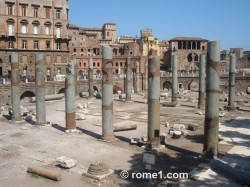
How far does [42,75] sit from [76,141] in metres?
5.70

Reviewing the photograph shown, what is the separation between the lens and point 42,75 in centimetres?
1895

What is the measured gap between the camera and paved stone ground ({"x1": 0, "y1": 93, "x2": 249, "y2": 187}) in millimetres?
10477

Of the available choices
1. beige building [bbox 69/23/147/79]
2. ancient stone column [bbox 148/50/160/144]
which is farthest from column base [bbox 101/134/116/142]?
beige building [bbox 69/23/147/79]

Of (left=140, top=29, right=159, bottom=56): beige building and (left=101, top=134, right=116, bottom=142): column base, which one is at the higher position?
(left=140, top=29, right=159, bottom=56): beige building

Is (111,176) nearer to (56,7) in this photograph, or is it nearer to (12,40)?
(12,40)

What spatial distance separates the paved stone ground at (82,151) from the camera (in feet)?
34.4

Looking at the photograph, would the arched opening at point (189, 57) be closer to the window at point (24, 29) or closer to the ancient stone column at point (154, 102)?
the window at point (24, 29)

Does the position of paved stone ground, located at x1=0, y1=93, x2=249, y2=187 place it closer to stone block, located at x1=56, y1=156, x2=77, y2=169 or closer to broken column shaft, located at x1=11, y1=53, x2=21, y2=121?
stone block, located at x1=56, y1=156, x2=77, y2=169

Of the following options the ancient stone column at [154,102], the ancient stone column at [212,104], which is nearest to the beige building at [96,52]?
the ancient stone column at [154,102]

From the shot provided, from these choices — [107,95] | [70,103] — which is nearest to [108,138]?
[107,95]

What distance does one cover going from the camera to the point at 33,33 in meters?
45.1

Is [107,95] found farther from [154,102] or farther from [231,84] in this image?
A: [231,84]

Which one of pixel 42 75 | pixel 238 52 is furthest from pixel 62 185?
pixel 238 52

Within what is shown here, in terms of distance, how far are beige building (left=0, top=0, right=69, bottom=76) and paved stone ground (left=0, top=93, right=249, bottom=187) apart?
24.8 meters
